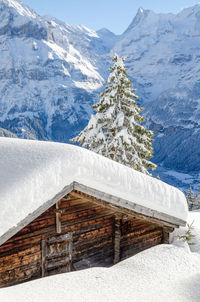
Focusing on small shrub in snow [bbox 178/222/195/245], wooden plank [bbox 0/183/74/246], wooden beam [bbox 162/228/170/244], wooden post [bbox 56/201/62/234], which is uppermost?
wooden plank [bbox 0/183/74/246]

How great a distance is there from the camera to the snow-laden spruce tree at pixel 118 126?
16811 millimetres

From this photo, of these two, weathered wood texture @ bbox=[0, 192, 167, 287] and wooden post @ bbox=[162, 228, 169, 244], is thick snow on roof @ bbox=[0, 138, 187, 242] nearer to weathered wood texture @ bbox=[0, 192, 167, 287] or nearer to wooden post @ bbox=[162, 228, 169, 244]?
weathered wood texture @ bbox=[0, 192, 167, 287]

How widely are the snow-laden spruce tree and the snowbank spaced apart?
8.82 m

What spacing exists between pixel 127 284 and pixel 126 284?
25 mm

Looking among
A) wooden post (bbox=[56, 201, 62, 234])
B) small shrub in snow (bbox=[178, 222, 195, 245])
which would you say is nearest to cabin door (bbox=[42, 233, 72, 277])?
wooden post (bbox=[56, 201, 62, 234])

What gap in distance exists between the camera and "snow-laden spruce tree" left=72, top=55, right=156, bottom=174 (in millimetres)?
16811

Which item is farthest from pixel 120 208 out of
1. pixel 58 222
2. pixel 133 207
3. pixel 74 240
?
pixel 58 222

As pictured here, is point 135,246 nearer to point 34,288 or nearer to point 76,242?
point 76,242

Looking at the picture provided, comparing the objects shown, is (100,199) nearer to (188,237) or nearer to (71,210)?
(71,210)

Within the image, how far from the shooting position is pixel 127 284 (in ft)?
23.3

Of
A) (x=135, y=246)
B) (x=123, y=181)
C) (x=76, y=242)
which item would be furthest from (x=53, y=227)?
(x=135, y=246)

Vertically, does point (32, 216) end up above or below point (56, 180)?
below

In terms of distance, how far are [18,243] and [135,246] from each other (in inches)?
156

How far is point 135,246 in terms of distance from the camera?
9.57 m
